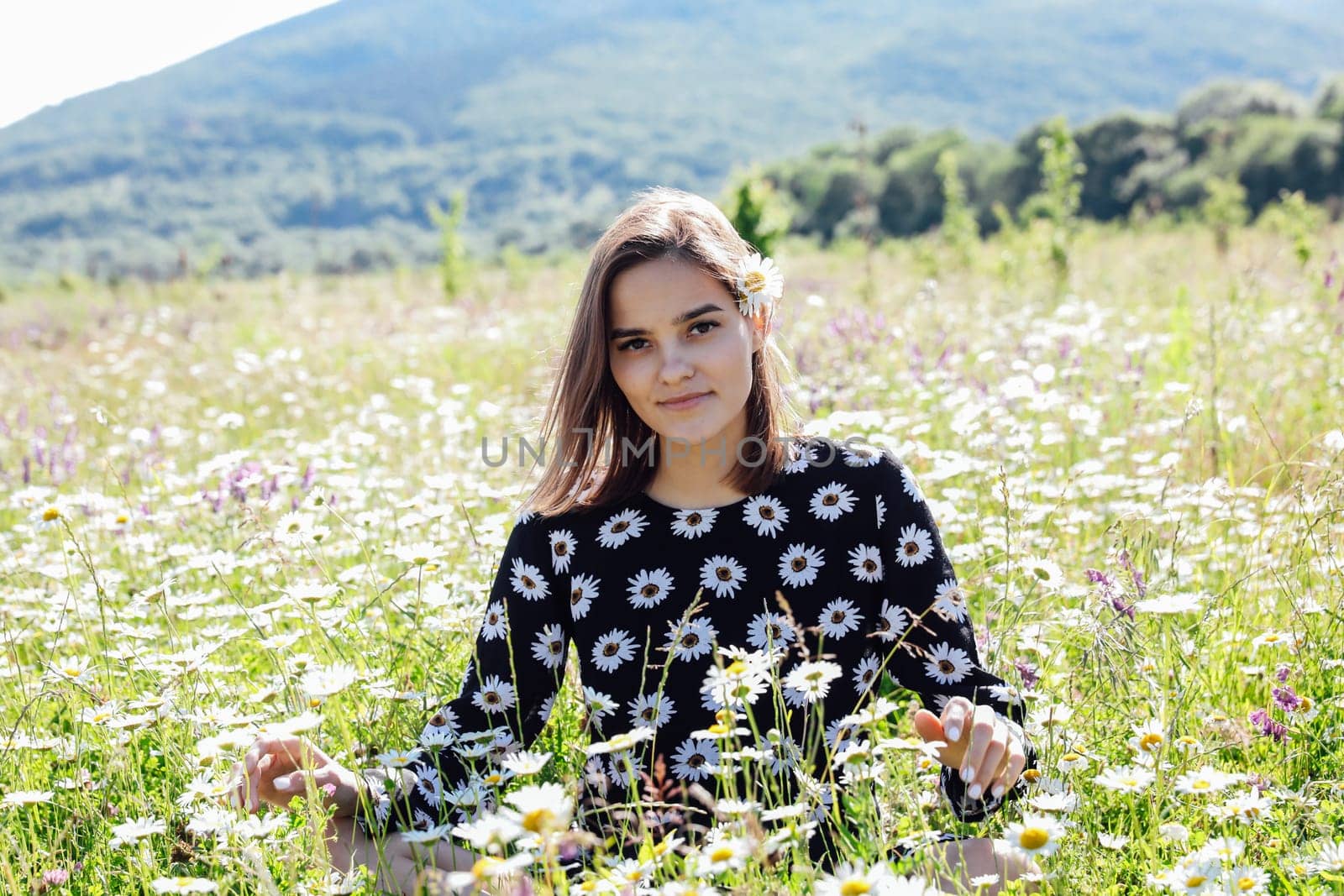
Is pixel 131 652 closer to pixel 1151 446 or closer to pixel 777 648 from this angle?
pixel 777 648

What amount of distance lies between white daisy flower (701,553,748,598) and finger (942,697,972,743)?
0.59 m

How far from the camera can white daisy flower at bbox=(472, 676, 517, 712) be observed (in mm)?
2166

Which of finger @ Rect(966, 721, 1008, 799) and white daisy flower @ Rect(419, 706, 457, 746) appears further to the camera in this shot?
white daisy flower @ Rect(419, 706, 457, 746)

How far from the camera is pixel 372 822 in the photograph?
186cm

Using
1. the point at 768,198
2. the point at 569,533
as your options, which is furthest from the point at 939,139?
the point at 569,533

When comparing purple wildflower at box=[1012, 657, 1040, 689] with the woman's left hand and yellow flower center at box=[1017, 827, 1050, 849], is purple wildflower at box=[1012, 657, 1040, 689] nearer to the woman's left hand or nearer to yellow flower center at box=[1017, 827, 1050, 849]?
the woman's left hand

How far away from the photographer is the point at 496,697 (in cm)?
217

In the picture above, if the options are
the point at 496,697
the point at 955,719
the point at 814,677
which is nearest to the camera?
the point at 814,677

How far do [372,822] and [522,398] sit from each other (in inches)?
188

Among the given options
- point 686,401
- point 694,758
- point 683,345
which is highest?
point 683,345

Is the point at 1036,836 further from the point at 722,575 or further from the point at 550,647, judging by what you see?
the point at 550,647

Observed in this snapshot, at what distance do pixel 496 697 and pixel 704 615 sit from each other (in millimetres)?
418

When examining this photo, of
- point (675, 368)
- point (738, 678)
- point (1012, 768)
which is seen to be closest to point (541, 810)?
point (738, 678)

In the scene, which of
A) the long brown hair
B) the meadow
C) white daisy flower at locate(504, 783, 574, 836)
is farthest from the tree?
white daisy flower at locate(504, 783, 574, 836)
